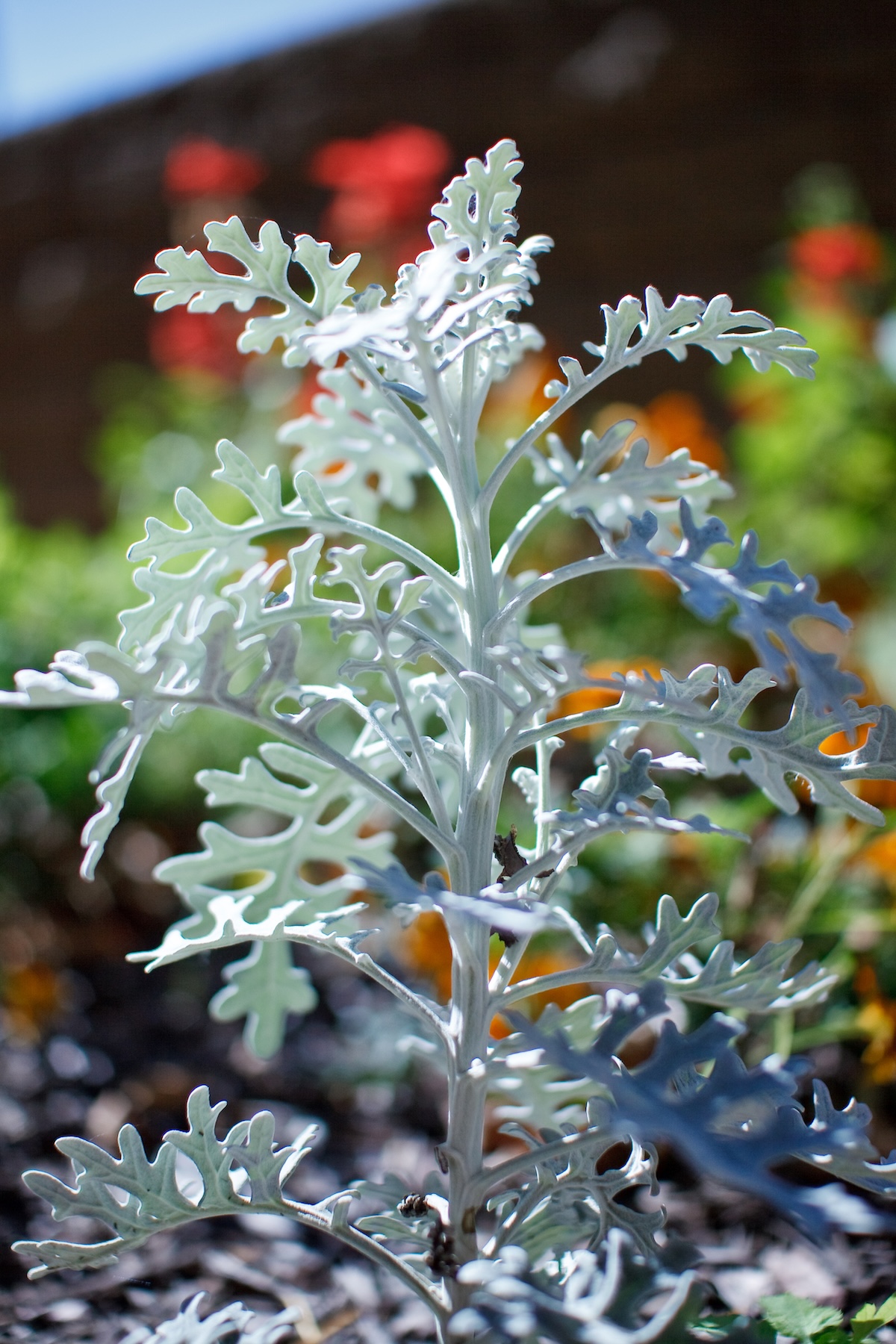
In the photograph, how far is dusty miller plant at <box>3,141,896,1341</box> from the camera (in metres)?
0.45

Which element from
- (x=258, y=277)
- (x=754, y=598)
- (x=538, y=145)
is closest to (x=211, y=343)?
(x=538, y=145)

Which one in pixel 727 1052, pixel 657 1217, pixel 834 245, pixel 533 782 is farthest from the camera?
pixel 834 245

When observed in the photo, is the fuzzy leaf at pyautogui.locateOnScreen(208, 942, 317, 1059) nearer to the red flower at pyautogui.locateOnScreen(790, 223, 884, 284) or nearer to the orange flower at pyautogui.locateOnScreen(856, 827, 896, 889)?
the orange flower at pyautogui.locateOnScreen(856, 827, 896, 889)

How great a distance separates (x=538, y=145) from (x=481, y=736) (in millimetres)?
3446

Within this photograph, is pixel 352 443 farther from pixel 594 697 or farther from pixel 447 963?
pixel 447 963

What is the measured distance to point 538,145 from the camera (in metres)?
3.46

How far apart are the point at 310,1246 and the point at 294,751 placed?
493 millimetres

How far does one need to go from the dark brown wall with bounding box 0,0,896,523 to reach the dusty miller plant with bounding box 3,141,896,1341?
108 inches

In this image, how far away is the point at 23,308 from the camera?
4199 mm

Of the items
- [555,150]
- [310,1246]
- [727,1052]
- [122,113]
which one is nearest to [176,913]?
[310,1246]

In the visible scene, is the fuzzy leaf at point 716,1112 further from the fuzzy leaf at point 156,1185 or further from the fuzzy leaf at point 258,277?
the fuzzy leaf at point 258,277

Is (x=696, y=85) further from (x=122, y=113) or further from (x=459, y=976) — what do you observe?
(x=459, y=976)

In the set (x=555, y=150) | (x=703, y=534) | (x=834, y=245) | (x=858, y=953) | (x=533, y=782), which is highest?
(x=555, y=150)

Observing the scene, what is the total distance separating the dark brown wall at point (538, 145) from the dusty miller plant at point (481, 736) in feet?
8.99
